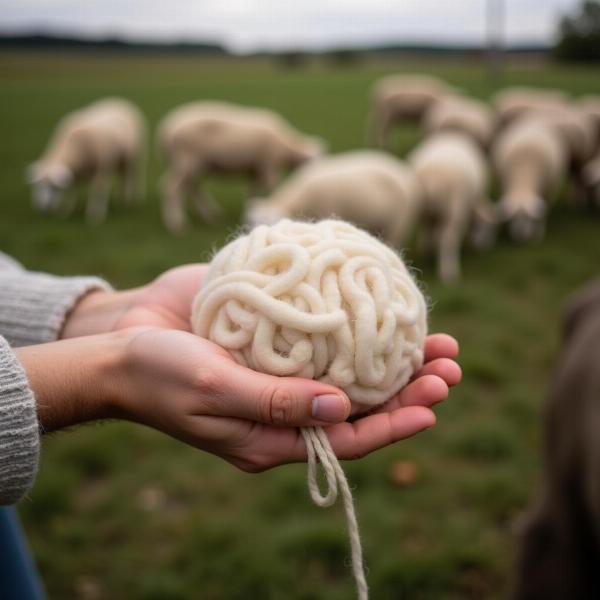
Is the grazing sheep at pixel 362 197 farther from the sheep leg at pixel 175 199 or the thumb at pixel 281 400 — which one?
the thumb at pixel 281 400

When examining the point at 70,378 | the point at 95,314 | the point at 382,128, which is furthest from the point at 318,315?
the point at 382,128

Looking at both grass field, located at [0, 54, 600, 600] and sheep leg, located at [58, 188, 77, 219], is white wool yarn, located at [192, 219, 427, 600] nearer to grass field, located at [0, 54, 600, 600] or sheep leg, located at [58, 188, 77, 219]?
grass field, located at [0, 54, 600, 600]

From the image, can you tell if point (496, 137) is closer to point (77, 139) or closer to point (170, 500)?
point (77, 139)

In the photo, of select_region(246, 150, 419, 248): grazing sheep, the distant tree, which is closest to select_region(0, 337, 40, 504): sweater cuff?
select_region(246, 150, 419, 248): grazing sheep

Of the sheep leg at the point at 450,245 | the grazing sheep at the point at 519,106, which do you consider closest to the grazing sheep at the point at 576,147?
the grazing sheep at the point at 519,106

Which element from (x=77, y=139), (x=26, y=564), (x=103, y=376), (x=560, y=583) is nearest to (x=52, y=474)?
(x=26, y=564)

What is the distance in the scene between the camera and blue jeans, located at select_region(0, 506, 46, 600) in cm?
185

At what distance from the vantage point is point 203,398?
1.29 meters

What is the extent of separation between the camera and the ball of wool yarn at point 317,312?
136 centimetres

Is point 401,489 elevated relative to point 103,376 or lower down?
lower down

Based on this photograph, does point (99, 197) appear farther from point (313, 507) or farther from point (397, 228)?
point (313, 507)

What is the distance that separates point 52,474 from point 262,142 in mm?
6910

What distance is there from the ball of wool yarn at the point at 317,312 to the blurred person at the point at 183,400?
7cm

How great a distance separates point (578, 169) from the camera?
10.1 metres
